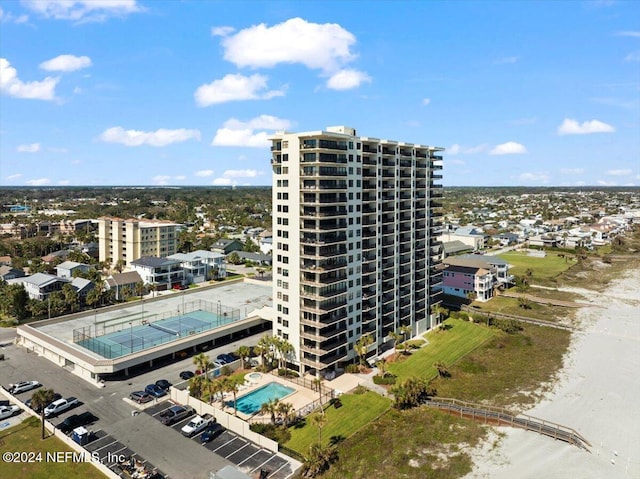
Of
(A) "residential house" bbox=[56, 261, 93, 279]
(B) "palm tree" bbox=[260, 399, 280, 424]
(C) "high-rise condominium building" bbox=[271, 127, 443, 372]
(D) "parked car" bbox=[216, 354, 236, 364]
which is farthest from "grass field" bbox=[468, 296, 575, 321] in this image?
(A) "residential house" bbox=[56, 261, 93, 279]

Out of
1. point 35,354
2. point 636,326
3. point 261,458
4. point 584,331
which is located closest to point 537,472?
point 261,458

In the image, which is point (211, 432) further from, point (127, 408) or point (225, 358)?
point (225, 358)

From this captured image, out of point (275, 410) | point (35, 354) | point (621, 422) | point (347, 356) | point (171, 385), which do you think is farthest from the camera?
point (35, 354)

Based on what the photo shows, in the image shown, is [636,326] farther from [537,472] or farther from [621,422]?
[537,472]

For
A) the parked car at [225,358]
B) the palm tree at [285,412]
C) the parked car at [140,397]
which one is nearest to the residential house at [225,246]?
the parked car at [225,358]

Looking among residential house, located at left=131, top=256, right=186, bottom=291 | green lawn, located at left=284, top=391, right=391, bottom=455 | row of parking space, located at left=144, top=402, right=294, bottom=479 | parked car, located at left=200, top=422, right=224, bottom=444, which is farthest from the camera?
residential house, located at left=131, top=256, right=186, bottom=291

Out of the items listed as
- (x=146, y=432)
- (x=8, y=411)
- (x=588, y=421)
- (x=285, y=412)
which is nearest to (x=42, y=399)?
(x=8, y=411)

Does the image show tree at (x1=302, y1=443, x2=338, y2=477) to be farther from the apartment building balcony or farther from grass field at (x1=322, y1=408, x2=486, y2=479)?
the apartment building balcony

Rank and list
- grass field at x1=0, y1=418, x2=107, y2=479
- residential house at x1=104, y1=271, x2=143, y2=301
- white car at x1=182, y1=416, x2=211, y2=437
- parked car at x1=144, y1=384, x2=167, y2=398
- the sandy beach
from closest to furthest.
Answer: grass field at x1=0, y1=418, x2=107, y2=479 < the sandy beach < white car at x1=182, y1=416, x2=211, y2=437 < parked car at x1=144, y1=384, x2=167, y2=398 < residential house at x1=104, y1=271, x2=143, y2=301
